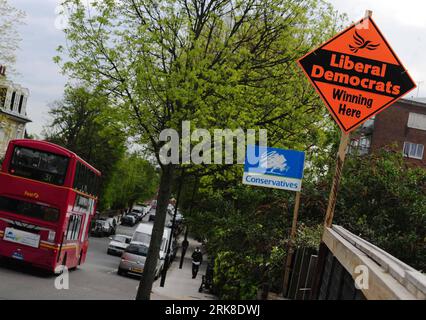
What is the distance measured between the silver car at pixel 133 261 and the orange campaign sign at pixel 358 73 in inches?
909

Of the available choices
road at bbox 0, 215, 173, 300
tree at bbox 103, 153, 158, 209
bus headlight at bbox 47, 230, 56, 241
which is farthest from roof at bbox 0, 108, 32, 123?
bus headlight at bbox 47, 230, 56, 241

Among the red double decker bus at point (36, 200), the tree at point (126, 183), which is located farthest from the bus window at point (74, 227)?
the tree at point (126, 183)

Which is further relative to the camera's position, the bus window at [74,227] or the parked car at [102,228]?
the parked car at [102,228]

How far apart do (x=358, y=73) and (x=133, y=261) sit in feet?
78.9

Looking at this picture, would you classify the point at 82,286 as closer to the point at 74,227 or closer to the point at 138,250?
the point at 74,227

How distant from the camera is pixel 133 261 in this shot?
30.2m

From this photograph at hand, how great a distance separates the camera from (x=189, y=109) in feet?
50.6

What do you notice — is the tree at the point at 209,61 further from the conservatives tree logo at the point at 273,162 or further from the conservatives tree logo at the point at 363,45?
the conservatives tree logo at the point at 363,45

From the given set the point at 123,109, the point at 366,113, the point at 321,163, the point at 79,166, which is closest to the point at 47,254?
the point at 79,166

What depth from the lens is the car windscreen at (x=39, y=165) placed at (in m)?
20.8

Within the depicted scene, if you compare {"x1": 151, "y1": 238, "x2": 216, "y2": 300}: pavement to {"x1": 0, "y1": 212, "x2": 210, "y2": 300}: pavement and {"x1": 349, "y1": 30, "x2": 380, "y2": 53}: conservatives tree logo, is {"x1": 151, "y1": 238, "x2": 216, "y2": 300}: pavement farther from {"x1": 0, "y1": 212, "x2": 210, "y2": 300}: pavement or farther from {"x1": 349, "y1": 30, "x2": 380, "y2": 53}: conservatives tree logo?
{"x1": 349, "y1": 30, "x2": 380, "y2": 53}: conservatives tree logo
